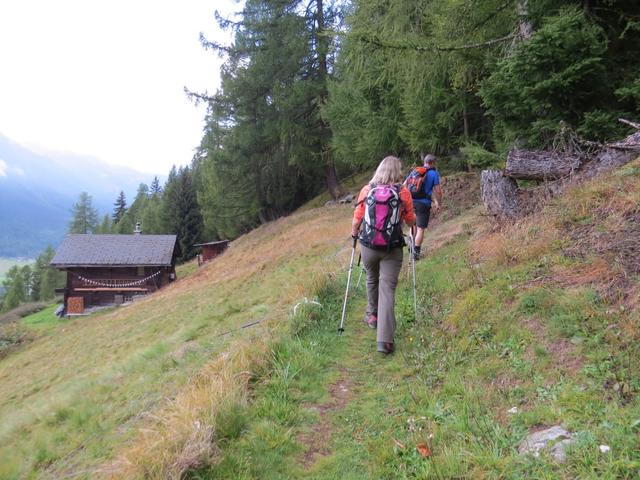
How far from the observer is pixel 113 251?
109ft

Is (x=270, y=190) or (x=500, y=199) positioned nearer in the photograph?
(x=500, y=199)

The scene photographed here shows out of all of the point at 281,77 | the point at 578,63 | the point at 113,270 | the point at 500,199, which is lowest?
the point at 113,270

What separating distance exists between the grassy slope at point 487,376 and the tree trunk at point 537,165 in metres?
1.39

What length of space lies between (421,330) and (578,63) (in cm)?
552

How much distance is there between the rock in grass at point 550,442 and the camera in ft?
8.39

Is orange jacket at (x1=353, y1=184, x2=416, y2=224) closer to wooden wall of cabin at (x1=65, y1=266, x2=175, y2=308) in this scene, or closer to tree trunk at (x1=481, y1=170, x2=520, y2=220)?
tree trunk at (x1=481, y1=170, x2=520, y2=220)

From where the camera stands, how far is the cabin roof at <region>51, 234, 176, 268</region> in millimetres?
32156

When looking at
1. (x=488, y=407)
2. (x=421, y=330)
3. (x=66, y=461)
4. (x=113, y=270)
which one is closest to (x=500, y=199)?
(x=421, y=330)

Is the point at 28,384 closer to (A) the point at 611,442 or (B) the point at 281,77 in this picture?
(A) the point at 611,442

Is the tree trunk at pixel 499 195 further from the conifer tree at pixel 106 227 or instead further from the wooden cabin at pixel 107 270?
the conifer tree at pixel 106 227

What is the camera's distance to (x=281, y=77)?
25953mm

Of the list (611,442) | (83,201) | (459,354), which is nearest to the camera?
(611,442)

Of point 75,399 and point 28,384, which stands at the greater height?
point 75,399

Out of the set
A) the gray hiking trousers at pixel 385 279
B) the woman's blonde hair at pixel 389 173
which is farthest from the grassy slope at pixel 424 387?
the woman's blonde hair at pixel 389 173
